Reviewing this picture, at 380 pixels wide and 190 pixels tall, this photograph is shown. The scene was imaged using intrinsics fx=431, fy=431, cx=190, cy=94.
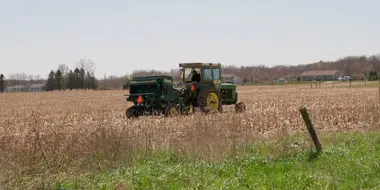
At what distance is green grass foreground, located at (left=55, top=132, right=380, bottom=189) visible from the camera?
23.1 feet

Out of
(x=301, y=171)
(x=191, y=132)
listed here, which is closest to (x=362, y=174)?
(x=301, y=171)

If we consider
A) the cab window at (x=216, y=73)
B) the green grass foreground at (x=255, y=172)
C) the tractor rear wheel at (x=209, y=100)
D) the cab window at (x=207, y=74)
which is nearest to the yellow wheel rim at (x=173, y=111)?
the tractor rear wheel at (x=209, y=100)

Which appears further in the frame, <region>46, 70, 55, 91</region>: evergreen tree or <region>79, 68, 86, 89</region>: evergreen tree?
<region>46, 70, 55, 91</region>: evergreen tree

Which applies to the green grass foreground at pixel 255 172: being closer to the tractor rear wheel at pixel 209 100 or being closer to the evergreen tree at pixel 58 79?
the tractor rear wheel at pixel 209 100

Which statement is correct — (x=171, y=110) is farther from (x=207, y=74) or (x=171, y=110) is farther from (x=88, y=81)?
(x=88, y=81)

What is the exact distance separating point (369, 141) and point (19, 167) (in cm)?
800

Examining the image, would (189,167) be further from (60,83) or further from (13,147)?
(60,83)

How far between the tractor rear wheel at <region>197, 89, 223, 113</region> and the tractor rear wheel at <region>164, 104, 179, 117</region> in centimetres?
116

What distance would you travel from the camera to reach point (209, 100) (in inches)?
762

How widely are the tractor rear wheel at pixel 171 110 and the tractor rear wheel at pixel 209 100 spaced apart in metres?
1.16

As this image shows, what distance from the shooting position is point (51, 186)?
23.1 feet

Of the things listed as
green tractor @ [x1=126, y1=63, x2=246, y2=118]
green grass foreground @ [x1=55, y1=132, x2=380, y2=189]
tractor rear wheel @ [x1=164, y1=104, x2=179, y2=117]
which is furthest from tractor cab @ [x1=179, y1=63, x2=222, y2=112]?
green grass foreground @ [x1=55, y1=132, x2=380, y2=189]

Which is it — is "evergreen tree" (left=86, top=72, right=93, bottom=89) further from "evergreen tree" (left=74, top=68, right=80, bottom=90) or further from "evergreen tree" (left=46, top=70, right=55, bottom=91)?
"evergreen tree" (left=46, top=70, right=55, bottom=91)

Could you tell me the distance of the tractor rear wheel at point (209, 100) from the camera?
61.6ft
